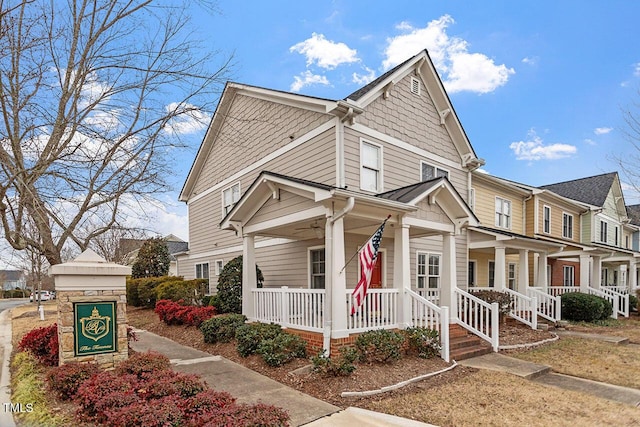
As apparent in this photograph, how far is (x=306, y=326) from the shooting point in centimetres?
853

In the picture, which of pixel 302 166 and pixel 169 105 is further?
pixel 302 166

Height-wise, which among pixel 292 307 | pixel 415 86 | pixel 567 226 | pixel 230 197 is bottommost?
pixel 292 307

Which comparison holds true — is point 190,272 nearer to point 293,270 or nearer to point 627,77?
point 293,270

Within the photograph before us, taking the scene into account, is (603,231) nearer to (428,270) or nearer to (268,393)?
(428,270)

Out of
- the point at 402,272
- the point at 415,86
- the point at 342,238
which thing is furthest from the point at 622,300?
the point at 342,238

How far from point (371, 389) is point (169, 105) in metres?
6.41

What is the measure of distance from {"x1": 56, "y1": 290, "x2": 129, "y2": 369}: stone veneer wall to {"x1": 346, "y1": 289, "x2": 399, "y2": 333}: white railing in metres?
4.31

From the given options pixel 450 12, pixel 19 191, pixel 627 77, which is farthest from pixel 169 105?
pixel 627 77

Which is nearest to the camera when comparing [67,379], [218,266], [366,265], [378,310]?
[67,379]

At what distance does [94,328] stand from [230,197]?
9972 mm

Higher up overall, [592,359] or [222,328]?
[222,328]

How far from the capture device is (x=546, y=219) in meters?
20.6

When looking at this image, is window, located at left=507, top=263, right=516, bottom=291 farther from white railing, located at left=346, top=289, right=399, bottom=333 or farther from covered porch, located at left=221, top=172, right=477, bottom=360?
white railing, located at left=346, top=289, right=399, bottom=333

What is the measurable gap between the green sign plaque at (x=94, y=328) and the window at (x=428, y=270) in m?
9.24
